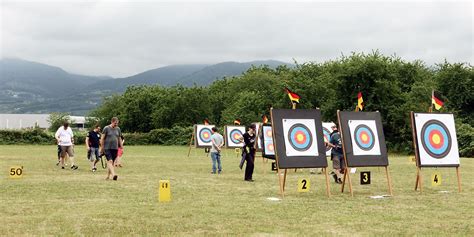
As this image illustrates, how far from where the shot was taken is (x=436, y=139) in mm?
15945

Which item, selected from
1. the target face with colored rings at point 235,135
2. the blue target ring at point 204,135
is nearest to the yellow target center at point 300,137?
the target face with colored rings at point 235,135

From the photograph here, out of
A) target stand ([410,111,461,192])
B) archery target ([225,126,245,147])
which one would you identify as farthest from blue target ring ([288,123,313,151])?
archery target ([225,126,245,147])

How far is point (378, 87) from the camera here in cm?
4612

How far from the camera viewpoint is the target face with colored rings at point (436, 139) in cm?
1574

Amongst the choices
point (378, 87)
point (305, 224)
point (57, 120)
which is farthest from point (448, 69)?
point (57, 120)

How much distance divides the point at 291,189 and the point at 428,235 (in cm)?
720

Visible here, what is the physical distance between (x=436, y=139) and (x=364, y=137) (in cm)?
227

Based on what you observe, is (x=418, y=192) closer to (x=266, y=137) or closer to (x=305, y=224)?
(x=305, y=224)

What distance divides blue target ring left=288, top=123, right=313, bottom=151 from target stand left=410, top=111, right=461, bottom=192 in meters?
2.95

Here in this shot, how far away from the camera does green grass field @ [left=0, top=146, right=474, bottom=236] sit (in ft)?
30.8

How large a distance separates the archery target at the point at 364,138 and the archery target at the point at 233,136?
22.8 metres

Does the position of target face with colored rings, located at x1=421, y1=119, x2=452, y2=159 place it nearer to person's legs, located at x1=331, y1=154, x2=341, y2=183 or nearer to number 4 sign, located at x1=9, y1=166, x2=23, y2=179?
person's legs, located at x1=331, y1=154, x2=341, y2=183

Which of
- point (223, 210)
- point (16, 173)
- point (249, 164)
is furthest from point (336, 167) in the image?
point (16, 173)

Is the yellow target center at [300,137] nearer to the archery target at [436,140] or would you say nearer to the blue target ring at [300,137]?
the blue target ring at [300,137]
